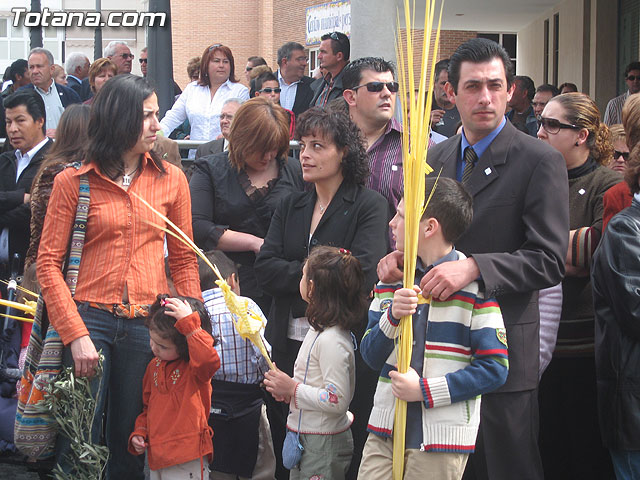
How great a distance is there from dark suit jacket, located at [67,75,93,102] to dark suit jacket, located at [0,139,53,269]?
17.4ft

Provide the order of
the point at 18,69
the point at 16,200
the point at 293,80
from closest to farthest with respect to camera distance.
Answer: the point at 16,200 < the point at 293,80 < the point at 18,69

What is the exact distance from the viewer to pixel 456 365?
132 inches

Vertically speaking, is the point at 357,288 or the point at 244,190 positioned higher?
the point at 244,190

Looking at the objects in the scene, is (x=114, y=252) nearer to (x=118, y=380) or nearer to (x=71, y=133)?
(x=118, y=380)

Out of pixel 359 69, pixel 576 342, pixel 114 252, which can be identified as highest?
pixel 359 69

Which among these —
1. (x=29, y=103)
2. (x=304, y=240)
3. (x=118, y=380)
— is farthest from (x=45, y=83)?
(x=118, y=380)

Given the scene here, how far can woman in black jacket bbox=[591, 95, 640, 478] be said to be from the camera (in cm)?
369

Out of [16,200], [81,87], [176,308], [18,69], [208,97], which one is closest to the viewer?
[176,308]

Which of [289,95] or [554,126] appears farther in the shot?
[289,95]

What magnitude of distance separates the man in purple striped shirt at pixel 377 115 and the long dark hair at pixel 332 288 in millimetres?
1004

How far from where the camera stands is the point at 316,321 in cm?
416

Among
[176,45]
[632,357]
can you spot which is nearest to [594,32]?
[632,357]

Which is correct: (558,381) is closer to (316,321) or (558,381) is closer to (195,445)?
(316,321)

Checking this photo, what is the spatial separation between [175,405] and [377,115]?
220 centimetres
